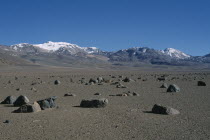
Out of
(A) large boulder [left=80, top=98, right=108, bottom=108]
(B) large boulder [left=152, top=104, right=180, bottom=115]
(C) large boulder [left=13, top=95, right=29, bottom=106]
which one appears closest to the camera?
(B) large boulder [left=152, top=104, right=180, bottom=115]

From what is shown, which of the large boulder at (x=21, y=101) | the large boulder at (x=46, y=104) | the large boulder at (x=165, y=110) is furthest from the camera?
the large boulder at (x=21, y=101)

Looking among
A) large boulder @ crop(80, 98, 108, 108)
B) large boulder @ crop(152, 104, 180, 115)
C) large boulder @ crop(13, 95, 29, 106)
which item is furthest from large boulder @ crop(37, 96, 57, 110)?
large boulder @ crop(152, 104, 180, 115)

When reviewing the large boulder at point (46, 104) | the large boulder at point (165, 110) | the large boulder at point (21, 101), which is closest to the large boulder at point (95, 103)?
the large boulder at point (46, 104)

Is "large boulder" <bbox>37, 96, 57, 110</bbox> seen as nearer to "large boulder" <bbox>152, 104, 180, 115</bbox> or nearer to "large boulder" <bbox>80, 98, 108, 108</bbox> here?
"large boulder" <bbox>80, 98, 108, 108</bbox>

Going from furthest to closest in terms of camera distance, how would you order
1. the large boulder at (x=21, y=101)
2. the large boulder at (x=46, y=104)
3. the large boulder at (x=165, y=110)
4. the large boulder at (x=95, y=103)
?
the large boulder at (x=21, y=101) < the large boulder at (x=95, y=103) < the large boulder at (x=46, y=104) < the large boulder at (x=165, y=110)

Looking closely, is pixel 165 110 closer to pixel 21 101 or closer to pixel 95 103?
pixel 95 103

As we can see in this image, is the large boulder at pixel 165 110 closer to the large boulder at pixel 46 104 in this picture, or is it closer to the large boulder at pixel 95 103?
the large boulder at pixel 95 103

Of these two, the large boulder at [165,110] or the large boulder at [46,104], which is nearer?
the large boulder at [165,110]

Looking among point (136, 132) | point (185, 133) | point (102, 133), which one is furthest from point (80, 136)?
point (185, 133)

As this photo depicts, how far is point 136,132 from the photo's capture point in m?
10.2

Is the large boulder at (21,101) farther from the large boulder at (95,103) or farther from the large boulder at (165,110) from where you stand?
the large boulder at (165,110)

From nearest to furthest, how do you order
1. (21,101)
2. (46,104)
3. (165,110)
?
(165,110) < (46,104) < (21,101)

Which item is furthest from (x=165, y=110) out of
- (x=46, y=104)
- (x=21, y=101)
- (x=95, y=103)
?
(x=21, y=101)

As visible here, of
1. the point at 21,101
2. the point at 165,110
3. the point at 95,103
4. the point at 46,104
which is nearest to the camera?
the point at 165,110
